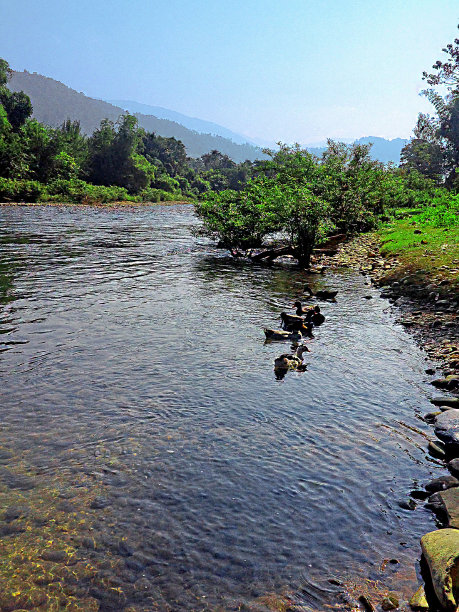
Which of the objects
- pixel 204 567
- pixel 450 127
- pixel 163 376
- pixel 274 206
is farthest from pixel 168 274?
pixel 450 127

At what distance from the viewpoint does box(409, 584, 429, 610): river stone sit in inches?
158

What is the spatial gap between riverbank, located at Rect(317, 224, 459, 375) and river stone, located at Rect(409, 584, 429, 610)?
20.6 ft

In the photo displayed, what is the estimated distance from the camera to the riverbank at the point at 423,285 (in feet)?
37.4

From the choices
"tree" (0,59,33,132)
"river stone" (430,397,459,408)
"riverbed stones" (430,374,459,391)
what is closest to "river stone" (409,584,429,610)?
"river stone" (430,397,459,408)

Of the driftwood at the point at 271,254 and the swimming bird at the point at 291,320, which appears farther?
the driftwood at the point at 271,254

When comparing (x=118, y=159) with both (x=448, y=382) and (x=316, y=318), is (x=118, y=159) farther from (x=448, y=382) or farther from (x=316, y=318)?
(x=448, y=382)

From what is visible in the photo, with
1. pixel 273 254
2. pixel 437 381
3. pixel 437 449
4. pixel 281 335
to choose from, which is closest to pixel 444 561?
pixel 437 449

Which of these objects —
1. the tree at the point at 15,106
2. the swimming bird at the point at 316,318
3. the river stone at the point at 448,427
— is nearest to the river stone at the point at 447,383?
the river stone at the point at 448,427

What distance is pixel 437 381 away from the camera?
29.8 feet

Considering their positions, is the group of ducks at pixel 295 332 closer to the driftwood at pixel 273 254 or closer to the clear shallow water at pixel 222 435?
the clear shallow water at pixel 222 435

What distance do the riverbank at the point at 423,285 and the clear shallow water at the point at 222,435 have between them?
596 millimetres

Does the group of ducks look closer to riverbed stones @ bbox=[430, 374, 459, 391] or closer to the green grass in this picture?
riverbed stones @ bbox=[430, 374, 459, 391]

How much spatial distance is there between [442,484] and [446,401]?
8.75ft

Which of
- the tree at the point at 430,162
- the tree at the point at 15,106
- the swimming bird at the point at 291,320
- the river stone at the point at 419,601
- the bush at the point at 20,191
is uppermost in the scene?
the tree at the point at 430,162
